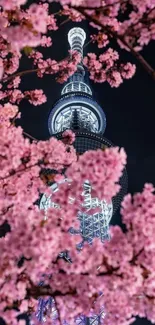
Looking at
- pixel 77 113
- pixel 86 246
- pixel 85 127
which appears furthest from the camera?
pixel 85 127

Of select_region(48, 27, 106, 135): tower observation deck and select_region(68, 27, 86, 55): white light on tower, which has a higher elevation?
select_region(68, 27, 86, 55): white light on tower

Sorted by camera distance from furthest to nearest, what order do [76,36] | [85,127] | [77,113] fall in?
[76,36], [85,127], [77,113]

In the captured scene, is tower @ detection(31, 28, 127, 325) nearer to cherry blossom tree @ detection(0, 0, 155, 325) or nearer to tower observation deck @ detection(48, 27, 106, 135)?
tower observation deck @ detection(48, 27, 106, 135)

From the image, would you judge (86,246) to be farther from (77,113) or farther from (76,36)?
(76,36)

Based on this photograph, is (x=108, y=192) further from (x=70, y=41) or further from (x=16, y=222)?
(x=70, y=41)

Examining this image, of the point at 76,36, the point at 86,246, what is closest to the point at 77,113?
the point at 76,36

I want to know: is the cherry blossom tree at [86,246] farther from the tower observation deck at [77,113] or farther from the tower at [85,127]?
the tower observation deck at [77,113]

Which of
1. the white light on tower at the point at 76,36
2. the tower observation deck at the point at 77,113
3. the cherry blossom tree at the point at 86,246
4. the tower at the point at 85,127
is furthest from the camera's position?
the white light on tower at the point at 76,36

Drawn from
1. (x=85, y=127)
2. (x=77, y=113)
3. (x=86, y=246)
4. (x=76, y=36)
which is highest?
(x=76, y=36)

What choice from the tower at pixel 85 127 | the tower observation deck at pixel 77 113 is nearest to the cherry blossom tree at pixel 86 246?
the tower at pixel 85 127

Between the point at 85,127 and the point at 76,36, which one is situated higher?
the point at 76,36

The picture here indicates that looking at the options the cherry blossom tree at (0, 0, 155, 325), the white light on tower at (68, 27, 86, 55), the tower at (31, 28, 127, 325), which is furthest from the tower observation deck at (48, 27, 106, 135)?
the cherry blossom tree at (0, 0, 155, 325)
